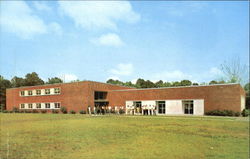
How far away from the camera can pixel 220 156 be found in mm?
8844

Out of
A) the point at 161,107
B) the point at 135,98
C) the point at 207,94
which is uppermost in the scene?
the point at 207,94

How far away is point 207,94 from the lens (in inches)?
1320

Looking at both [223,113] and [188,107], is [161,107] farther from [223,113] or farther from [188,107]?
[223,113]

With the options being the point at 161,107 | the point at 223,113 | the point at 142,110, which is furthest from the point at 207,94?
the point at 142,110

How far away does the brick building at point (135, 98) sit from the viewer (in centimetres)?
3244

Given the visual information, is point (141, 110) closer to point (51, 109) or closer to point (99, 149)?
point (51, 109)

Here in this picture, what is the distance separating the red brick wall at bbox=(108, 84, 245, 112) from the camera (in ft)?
103

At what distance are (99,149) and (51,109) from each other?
131 feet

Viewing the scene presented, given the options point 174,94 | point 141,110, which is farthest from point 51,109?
point 174,94

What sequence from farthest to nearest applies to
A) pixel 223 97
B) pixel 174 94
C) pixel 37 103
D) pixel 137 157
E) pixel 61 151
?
pixel 37 103, pixel 174 94, pixel 223 97, pixel 61 151, pixel 137 157

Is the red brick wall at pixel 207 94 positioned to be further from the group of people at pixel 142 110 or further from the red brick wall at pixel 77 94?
the red brick wall at pixel 77 94

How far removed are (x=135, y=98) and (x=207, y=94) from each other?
500 inches

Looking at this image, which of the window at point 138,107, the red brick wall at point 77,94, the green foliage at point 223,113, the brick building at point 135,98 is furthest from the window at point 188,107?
the red brick wall at point 77,94

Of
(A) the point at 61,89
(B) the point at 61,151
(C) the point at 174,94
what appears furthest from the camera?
(A) the point at 61,89
